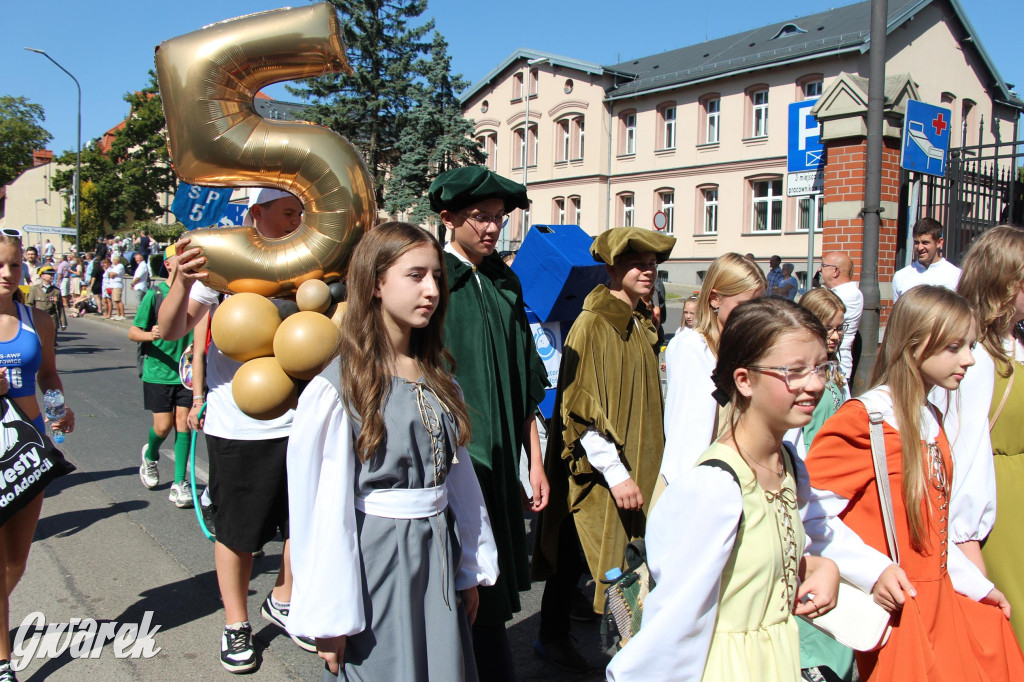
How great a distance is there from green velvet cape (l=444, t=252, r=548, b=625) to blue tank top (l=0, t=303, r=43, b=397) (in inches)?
79.9

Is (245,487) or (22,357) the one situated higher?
(22,357)

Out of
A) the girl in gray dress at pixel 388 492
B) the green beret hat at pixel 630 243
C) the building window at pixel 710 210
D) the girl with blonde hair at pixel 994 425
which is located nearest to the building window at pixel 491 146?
the building window at pixel 710 210

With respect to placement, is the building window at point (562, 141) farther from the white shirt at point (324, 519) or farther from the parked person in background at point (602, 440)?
the white shirt at point (324, 519)

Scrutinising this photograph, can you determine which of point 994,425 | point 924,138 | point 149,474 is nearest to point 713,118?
point 924,138

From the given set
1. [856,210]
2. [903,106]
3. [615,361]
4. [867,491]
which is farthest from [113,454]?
[903,106]

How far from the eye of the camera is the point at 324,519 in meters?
2.01

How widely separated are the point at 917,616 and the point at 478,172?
203 cm

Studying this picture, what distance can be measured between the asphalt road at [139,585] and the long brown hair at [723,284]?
162 centimetres

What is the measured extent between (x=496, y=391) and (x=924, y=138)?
6.75 metres

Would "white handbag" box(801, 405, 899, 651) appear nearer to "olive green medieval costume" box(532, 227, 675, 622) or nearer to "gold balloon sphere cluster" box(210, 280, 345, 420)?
"olive green medieval costume" box(532, 227, 675, 622)

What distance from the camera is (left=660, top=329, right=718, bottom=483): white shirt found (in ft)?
9.62

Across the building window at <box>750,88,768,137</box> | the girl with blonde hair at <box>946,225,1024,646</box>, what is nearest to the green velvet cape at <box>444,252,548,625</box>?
the girl with blonde hair at <box>946,225,1024,646</box>

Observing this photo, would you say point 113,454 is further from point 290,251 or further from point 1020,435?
point 1020,435

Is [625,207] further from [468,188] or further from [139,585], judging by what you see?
[468,188]
